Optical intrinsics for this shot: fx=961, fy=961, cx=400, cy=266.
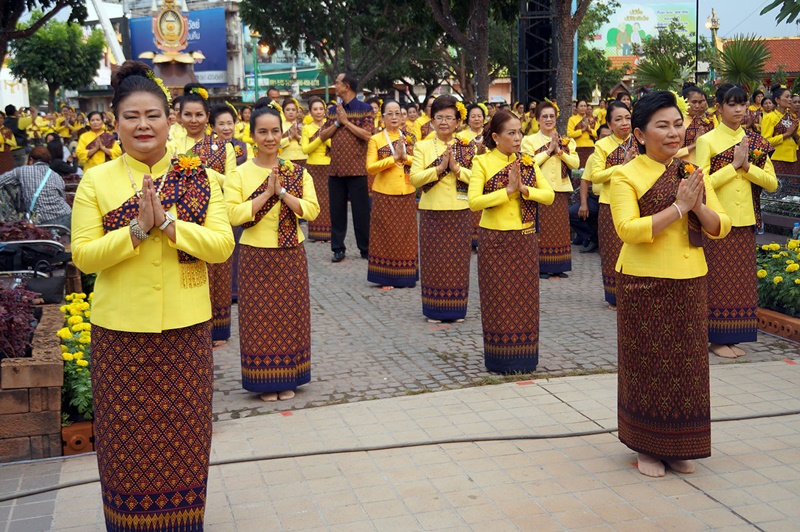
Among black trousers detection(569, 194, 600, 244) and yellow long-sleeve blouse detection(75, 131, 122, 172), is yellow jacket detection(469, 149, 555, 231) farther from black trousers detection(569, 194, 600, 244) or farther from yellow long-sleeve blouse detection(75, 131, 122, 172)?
yellow long-sleeve blouse detection(75, 131, 122, 172)

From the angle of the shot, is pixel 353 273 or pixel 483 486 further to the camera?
pixel 353 273

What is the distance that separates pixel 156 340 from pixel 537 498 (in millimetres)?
2061

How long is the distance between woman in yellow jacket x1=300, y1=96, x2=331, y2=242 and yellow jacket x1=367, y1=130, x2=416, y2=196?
9.12 ft

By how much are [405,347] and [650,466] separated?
3405 mm

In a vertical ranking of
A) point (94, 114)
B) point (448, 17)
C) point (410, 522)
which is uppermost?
point (448, 17)

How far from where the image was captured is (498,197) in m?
6.84

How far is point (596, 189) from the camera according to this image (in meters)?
9.90

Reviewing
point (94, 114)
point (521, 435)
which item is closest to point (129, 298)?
point (521, 435)

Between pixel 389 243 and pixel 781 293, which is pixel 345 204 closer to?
pixel 389 243

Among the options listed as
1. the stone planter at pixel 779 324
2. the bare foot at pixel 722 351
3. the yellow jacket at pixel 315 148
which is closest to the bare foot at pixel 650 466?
the bare foot at pixel 722 351

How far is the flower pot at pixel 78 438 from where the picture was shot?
5.52m

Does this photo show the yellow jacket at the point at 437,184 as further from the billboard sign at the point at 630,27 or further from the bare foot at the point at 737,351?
the billboard sign at the point at 630,27

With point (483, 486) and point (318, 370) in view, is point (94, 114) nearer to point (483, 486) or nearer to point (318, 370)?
point (318, 370)

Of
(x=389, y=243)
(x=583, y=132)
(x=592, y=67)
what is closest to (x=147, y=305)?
(x=389, y=243)
